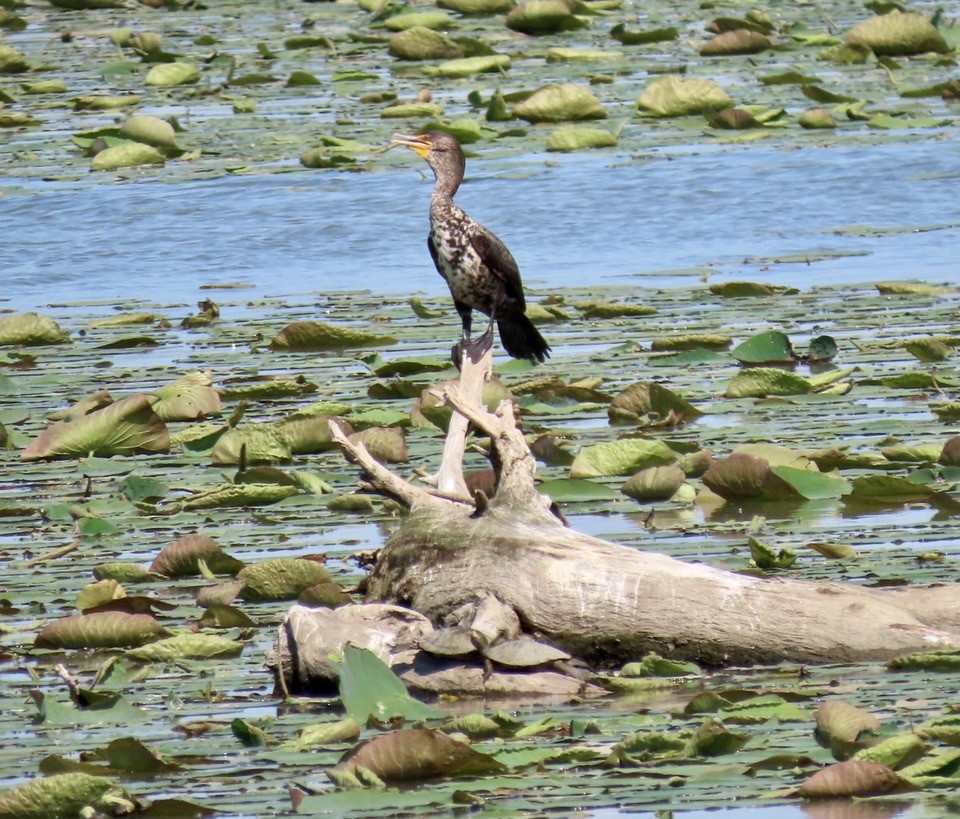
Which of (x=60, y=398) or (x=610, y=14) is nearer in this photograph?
(x=60, y=398)

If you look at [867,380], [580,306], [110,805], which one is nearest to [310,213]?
[580,306]

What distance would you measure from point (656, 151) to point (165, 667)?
31.5ft

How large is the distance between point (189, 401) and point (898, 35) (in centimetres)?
1030

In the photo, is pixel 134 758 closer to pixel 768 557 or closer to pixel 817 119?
pixel 768 557

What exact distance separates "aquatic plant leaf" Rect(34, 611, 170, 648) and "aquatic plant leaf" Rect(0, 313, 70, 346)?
4.57 m

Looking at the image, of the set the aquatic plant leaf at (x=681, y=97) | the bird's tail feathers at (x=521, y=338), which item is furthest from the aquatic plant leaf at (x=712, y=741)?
the aquatic plant leaf at (x=681, y=97)

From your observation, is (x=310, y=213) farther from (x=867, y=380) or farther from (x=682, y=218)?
(x=867, y=380)

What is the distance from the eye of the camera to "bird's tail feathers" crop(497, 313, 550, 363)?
854 centimetres

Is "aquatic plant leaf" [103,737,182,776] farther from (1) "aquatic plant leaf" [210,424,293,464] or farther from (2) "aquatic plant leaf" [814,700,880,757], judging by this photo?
(1) "aquatic plant leaf" [210,424,293,464]

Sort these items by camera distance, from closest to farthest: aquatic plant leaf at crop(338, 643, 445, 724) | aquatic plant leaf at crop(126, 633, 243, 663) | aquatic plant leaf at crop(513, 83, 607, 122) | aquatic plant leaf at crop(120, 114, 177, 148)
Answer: aquatic plant leaf at crop(338, 643, 445, 724) → aquatic plant leaf at crop(126, 633, 243, 663) → aquatic plant leaf at crop(120, 114, 177, 148) → aquatic plant leaf at crop(513, 83, 607, 122)

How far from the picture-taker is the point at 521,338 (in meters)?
8.59

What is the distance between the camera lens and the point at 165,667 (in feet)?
17.7

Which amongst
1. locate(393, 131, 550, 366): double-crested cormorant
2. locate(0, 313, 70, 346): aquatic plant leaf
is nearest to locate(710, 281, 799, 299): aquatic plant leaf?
locate(393, 131, 550, 366): double-crested cormorant

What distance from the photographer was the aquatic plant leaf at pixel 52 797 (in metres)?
4.23
